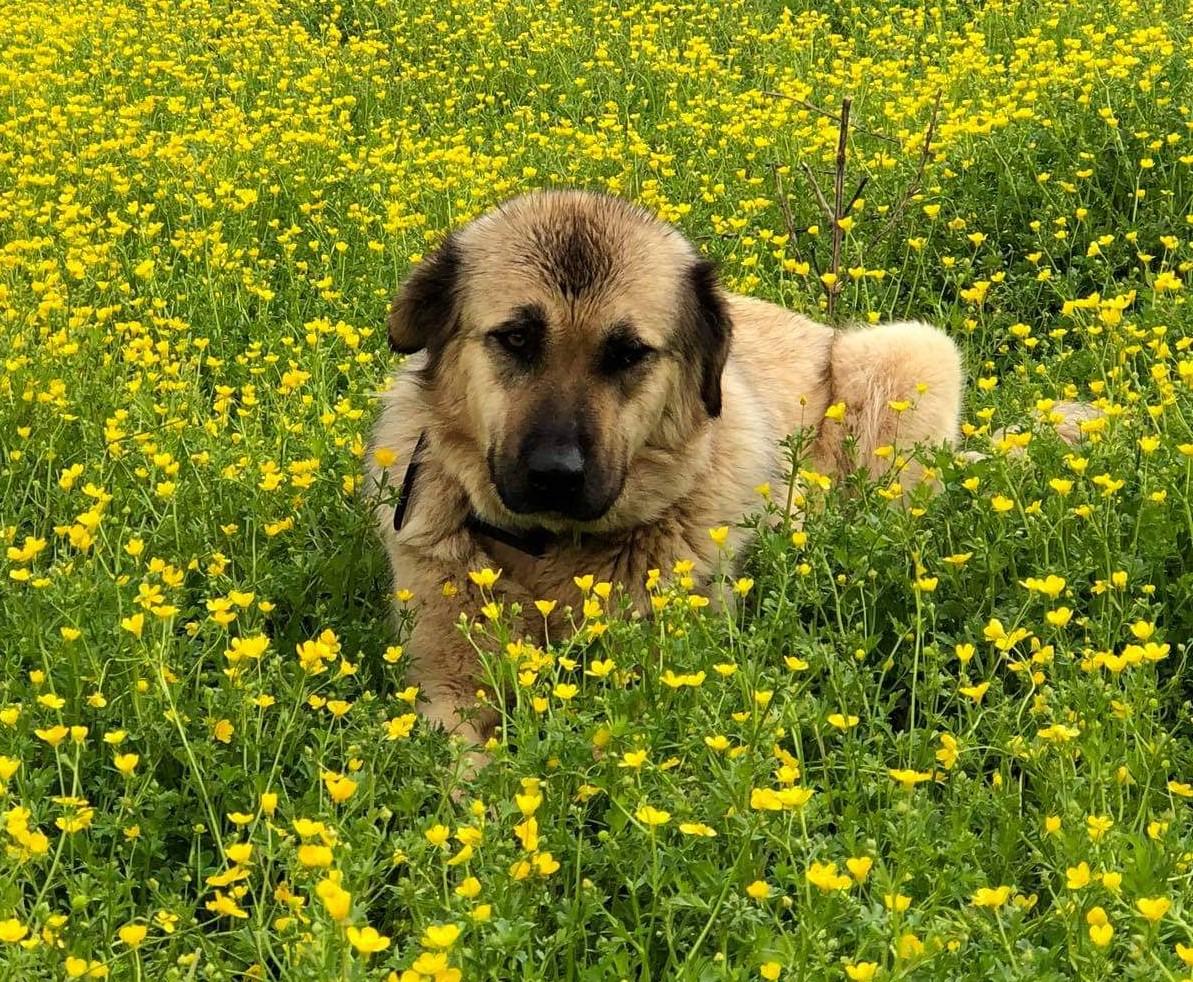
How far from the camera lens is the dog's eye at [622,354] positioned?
12.0ft

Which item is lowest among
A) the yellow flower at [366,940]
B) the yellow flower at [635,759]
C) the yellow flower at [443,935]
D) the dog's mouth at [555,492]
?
the dog's mouth at [555,492]

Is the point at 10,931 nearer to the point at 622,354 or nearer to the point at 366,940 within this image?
the point at 366,940

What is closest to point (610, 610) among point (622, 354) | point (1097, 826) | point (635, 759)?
point (622, 354)

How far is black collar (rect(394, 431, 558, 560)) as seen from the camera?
12.4 feet

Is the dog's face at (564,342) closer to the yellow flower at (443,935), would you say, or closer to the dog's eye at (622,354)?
the dog's eye at (622,354)

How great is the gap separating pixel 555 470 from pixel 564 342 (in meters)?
0.44

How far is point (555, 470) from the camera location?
132 inches

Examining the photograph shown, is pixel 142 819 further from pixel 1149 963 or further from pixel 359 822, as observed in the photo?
pixel 1149 963

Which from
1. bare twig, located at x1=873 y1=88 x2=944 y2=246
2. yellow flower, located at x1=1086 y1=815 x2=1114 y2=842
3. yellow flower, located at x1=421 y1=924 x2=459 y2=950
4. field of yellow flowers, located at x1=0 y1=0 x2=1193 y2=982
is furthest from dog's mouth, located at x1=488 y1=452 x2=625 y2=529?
bare twig, located at x1=873 y1=88 x2=944 y2=246

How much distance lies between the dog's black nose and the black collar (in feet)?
1.27

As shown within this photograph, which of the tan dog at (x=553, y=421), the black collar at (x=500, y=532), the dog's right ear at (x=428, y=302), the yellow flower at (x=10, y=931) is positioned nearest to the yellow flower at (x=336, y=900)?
the yellow flower at (x=10, y=931)

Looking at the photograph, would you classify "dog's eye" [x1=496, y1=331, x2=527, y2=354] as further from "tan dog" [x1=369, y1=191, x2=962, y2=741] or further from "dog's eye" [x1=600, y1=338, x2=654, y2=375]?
"dog's eye" [x1=600, y1=338, x2=654, y2=375]

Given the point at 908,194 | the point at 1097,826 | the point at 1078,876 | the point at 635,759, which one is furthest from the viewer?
the point at 908,194

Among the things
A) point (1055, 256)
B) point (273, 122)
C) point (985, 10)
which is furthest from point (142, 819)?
point (985, 10)
